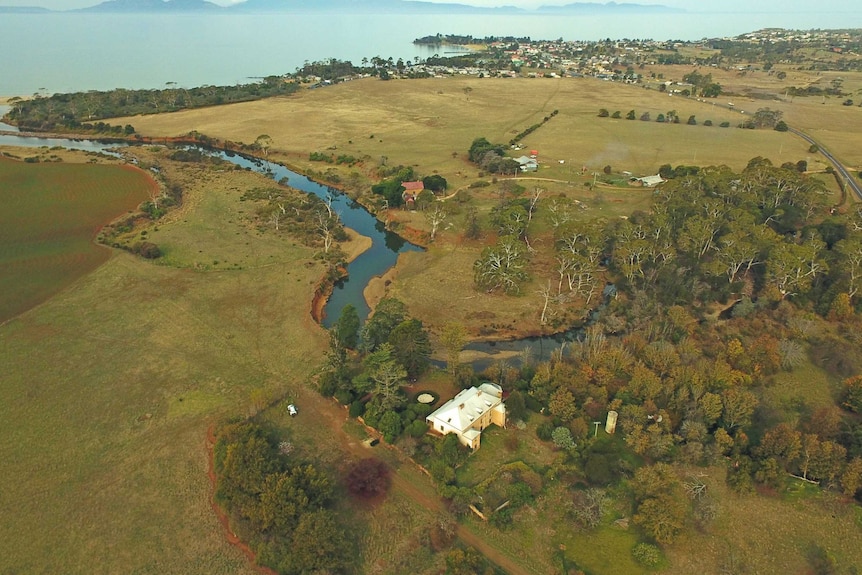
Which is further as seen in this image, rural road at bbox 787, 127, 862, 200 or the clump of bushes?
rural road at bbox 787, 127, 862, 200

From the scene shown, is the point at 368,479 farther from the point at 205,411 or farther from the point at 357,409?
the point at 205,411

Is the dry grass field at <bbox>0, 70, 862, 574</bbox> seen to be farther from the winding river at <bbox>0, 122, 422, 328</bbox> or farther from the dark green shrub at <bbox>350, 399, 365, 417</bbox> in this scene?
the winding river at <bbox>0, 122, 422, 328</bbox>

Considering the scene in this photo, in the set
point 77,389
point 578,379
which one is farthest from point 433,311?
point 77,389

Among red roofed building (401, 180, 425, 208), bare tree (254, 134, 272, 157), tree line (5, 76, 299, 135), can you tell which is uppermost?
tree line (5, 76, 299, 135)

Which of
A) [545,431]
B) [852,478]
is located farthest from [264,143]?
[852,478]

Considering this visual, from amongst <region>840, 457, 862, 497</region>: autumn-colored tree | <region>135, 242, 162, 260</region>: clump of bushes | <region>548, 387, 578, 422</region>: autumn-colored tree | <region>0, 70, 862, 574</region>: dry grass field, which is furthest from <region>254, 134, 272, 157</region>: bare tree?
<region>840, 457, 862, 497</region>: autumn-colored tree

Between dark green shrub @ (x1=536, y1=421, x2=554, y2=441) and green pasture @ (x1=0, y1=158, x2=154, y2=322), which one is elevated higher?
green pasture @ (x1=0, y1=158, x2=154, y2=322)

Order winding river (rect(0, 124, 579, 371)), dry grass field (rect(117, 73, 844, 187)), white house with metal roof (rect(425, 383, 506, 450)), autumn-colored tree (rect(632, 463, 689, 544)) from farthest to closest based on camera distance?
1. dry grass field (rect(117, 73, 844, 187))
2. winding river (rect(0, 124, 579, 371))
3. white house with metal roof (rect(425, 383, 506, 450))
4. autumn-colored tree (rect(632, 463, 689, 544))

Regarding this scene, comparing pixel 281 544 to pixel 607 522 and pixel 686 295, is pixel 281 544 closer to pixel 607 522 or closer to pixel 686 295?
pixel 607 522
